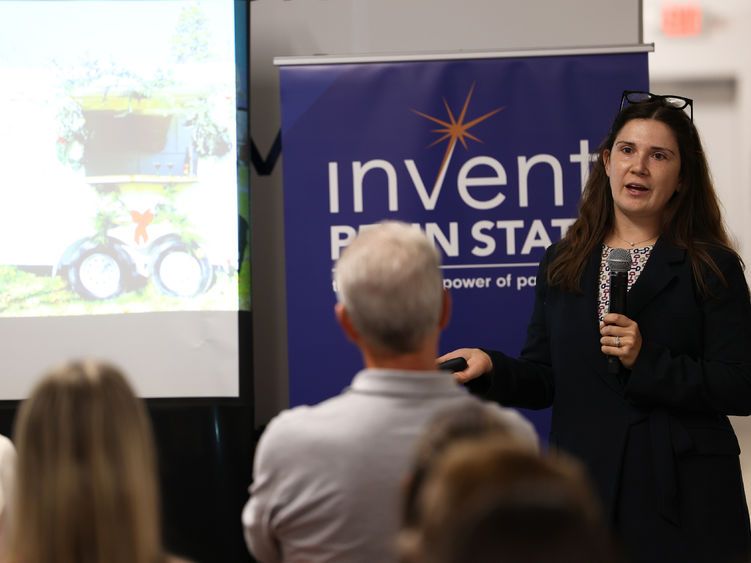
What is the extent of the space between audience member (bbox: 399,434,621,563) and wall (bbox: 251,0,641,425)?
3370 mm

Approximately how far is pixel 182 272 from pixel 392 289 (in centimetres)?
246

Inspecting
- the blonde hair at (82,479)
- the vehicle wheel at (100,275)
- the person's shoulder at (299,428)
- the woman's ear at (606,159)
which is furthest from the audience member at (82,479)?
the vehicle wheel at (100,275)

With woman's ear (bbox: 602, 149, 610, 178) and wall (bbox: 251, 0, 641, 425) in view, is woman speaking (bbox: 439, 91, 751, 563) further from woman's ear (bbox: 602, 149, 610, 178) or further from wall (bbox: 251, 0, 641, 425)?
wall (bbox: 251, 0, 641, 425)

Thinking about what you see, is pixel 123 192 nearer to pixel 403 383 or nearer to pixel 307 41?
pixel 307 41

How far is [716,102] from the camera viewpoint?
4.21 m

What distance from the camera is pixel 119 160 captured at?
3697 millimetres

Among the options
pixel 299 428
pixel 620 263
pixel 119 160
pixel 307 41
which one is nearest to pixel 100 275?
pixel 119 160

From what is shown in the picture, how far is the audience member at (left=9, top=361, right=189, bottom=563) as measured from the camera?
96 cm

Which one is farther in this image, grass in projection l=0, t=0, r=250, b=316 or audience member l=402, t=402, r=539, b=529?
grass in projection l=0, t=0, r=250, b=316

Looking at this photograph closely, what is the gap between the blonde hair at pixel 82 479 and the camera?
0.96m

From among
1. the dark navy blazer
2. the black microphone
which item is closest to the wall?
the dark navy blazer

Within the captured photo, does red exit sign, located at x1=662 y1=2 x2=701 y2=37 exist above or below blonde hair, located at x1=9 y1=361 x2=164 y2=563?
above

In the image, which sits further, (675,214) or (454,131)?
(454,131)

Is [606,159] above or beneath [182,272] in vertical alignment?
above
